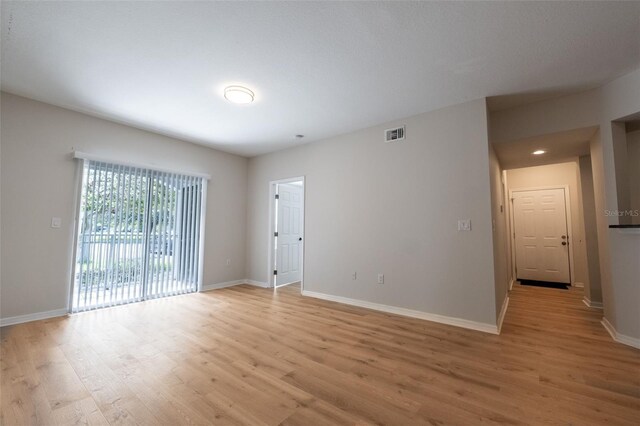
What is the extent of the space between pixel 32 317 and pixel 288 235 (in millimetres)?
3849

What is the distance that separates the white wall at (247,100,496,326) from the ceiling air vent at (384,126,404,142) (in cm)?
10

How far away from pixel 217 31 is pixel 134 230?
3.25m

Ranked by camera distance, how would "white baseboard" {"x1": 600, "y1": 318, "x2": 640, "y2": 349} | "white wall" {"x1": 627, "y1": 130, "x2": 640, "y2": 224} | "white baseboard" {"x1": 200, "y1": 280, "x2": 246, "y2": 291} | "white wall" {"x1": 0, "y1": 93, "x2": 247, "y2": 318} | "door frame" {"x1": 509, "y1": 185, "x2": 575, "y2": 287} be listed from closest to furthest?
"white baseboard" {"x1": 600, "y1": 318, "x2": 640, "y2": 349} → "white wall" {"x1": 627, "y1": 130, "x2": 640, "y2": 224} → "white wall" {"x1": 0, "y1": 93, "x2": 247, "y2": 318} → "white baseboard" {"x1": 200, "y1": 280, "x2": 246, "y2": 291} → "door frame" {"x1": 509, "y1": 185, "x2": 575, "y2": 287}

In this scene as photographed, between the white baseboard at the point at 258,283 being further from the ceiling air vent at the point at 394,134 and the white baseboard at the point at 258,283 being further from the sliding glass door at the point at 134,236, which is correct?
the ceiling air vent at the point at 394,134

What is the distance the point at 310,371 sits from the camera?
6.72 feet

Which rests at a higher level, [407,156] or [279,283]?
[407,156]

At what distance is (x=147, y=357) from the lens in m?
2.25

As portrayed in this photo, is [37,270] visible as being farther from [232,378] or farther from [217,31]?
[217,31]

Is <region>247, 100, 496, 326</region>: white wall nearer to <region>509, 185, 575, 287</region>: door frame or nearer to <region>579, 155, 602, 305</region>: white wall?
<region>579, 155, 602, 305</region>: white wall

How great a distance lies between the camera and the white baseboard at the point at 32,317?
9.64 ft

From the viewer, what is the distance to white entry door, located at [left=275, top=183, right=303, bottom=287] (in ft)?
17.7

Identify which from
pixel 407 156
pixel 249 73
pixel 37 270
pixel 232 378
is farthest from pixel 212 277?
pixel 407 156

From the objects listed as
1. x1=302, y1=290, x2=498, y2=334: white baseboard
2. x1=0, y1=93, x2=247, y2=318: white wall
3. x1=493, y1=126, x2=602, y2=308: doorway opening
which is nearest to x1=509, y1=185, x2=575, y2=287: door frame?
x1=493, y1=126, x2=602, y2=308: doorway opening

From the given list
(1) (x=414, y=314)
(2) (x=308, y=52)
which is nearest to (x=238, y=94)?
(2) (x=308, y=52)
